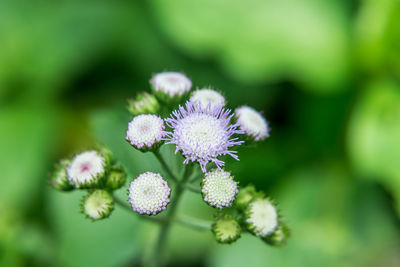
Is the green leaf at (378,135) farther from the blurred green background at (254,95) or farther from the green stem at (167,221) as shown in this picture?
the green stem at (167,221)

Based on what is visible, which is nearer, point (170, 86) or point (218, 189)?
point (218, 189)

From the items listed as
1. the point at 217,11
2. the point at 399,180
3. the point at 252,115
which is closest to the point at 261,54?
the point at 217,11

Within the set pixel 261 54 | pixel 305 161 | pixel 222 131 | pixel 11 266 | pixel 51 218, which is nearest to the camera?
pixel 222 131

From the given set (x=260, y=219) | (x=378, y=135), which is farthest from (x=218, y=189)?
(x=378, y=135)

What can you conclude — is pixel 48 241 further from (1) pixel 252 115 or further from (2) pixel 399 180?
(2) pixel 399 180

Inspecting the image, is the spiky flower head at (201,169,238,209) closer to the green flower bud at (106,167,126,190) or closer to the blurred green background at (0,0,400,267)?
the green flower bud at (106,167,126,190)

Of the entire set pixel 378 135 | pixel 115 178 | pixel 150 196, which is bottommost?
pixel 150 196

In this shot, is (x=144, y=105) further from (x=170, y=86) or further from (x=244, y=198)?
(x=244, y=198)
